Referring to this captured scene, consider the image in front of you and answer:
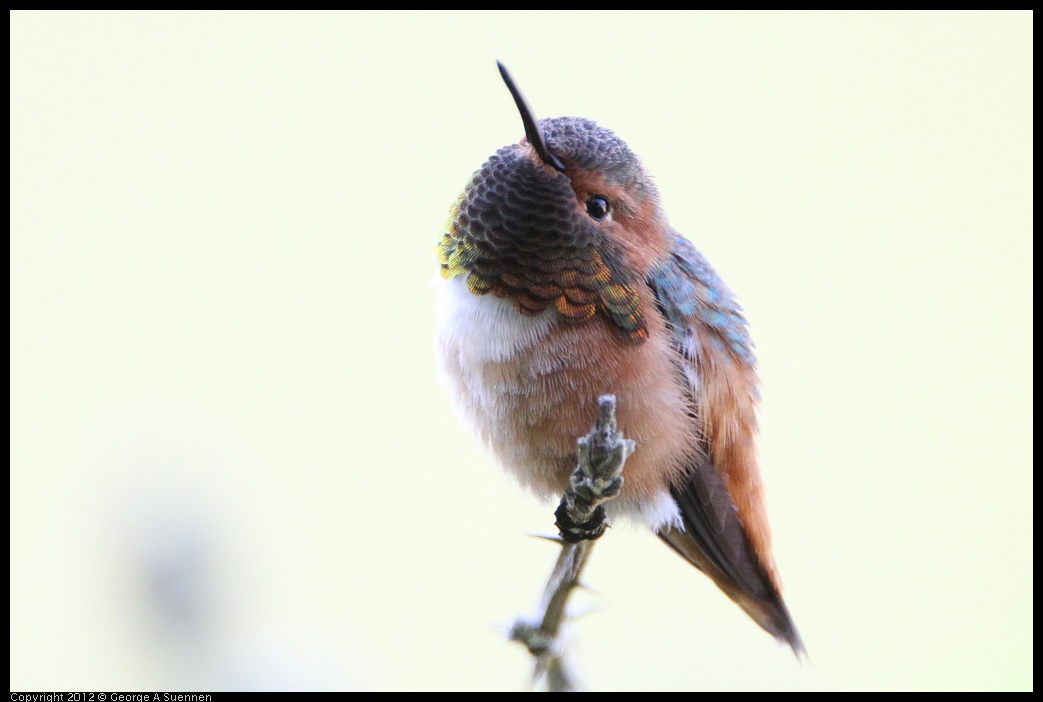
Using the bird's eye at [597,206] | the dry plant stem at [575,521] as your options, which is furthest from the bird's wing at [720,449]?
the dry plant stem at [575,521]

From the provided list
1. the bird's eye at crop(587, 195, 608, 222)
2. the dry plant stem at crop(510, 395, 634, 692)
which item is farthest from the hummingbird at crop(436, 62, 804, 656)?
the dry plant stem at crop(510, 395, 634, 692)

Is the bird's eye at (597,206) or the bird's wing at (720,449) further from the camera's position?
the bird's wing at (720,449)

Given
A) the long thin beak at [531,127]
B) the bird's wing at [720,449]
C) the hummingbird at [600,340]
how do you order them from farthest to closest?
the bird's wing at [720,449] < the hummingbird at [600,340] < the long thin beak at [531,127]

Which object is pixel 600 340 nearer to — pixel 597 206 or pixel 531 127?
pixel 597 206

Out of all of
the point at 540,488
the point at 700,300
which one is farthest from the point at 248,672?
the point at 700,300

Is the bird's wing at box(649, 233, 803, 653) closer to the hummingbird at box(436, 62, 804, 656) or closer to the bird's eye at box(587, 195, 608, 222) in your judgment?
the hummingbird at box(436, 62, 804, 656)

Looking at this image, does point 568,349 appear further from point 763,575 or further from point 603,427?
point 763,575

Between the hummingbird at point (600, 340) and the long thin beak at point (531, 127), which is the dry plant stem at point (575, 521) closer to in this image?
the hummingbird at point (600, 340)

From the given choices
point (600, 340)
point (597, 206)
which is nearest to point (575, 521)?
point (600, 340)
